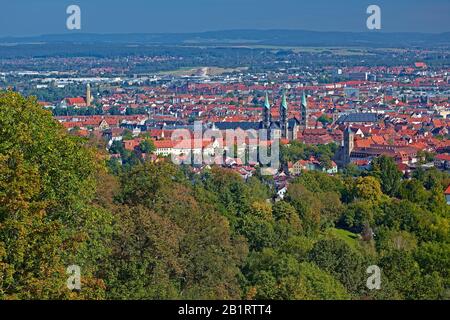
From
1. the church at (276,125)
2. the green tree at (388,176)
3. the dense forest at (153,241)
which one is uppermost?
the dense forest at (153,241)

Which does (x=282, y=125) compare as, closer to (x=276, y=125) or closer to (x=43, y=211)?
(x=276, y=125)

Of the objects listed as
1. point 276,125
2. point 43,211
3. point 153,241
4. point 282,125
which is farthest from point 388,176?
point 276,125

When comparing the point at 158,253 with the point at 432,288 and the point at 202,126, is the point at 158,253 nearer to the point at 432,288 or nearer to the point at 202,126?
the point at 432,288

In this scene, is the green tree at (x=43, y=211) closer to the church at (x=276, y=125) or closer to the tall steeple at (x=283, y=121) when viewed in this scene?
the church at (x=276, y=125)

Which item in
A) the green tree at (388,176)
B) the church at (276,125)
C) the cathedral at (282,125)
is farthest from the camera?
the church at (276,125)

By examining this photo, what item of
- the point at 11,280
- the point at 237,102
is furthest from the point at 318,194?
the point at 237,102

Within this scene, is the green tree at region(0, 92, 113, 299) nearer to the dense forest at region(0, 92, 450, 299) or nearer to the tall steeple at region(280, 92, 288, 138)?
the dense forest at region(0, 92, 450, 299)

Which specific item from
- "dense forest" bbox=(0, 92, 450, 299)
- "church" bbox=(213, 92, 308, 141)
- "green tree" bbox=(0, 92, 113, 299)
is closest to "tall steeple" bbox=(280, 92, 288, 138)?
"church" bbox=(213, 92, 308, 141)

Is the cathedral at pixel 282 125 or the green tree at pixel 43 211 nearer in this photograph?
the green tree at pixel 43 211

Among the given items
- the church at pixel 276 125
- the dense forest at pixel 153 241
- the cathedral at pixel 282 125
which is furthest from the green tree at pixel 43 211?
the cathedral at pixel 282 125
